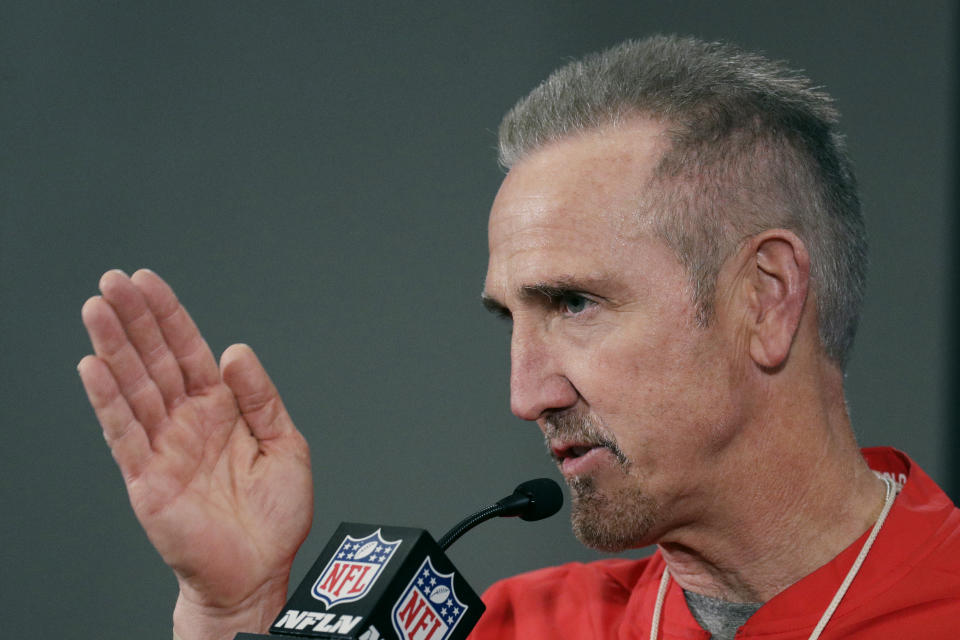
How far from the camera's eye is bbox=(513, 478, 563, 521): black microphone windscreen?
1.17 meters

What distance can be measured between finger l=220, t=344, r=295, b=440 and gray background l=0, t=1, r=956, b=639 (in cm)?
84

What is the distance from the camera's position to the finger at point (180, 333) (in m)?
1.20

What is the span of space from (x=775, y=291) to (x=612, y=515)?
33cm

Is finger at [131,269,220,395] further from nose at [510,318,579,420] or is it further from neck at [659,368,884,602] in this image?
neck at [659,368,884,602]

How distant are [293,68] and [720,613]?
4.63 ft

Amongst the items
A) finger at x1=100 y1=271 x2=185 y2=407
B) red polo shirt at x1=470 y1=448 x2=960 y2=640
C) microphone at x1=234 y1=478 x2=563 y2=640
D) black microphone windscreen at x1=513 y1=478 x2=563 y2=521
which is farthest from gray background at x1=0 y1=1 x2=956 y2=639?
microphone at x1=234 y1=478 x2=563 y2=640

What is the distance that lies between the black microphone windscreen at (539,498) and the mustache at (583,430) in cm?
8

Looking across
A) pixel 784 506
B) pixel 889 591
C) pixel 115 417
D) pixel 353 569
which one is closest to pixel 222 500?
pixel 115 417

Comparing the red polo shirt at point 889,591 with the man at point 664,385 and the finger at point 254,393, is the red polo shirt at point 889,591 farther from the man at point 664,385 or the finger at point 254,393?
the finger at point 254,393

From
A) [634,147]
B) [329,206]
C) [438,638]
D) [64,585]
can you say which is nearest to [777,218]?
[634,147]

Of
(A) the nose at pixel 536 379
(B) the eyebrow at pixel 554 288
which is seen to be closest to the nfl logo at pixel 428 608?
(A) the nose at pixel 536 379

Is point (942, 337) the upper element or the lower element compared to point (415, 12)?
lower

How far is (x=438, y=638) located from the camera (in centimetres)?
99

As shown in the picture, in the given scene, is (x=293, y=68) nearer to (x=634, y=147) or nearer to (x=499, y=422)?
(x=499, y=422)
